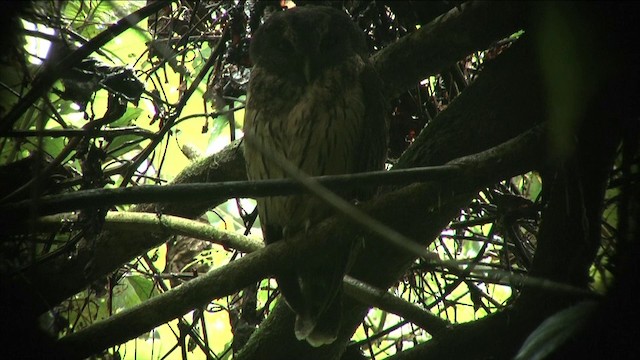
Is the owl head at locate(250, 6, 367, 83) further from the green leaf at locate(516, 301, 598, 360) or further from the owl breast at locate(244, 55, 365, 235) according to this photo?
the green leaf at locate(516, 301, 598, 360)

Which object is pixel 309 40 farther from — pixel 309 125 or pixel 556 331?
pixel 556 331

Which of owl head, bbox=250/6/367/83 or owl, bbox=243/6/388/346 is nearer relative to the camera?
owl, bbox=243/6/388/346

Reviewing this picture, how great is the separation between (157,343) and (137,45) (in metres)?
1.69

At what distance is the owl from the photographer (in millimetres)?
2900

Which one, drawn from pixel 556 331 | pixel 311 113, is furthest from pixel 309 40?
pixel 556 331

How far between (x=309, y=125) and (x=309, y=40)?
1.43ft

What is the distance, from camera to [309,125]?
2.89 metres

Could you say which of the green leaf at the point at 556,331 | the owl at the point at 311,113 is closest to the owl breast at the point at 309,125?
the owl at the point at 311,113

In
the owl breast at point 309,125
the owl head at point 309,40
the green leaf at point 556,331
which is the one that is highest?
the owl head at point 309,40

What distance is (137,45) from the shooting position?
3363 mm

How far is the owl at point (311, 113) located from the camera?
2900 millimetres

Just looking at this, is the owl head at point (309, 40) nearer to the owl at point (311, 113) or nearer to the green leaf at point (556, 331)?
the owl at point (311, 113)

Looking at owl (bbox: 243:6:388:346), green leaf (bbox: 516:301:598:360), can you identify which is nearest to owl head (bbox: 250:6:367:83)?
owl (bbox: 243:6:388:346)

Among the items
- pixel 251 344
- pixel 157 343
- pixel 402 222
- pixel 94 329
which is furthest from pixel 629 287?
pixel 157 343
